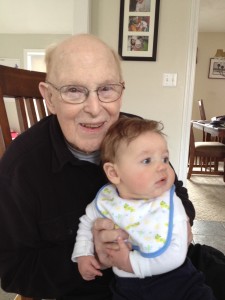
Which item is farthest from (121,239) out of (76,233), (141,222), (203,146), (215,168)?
(215,168)

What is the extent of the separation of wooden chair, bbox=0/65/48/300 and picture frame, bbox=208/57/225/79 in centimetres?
520

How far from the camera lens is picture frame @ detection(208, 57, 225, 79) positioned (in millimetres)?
5648

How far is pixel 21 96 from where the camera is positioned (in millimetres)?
1046

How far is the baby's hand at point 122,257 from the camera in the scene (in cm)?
71

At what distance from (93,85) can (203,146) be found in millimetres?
3327

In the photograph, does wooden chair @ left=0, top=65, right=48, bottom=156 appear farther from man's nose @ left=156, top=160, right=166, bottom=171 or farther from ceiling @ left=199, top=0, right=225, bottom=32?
ceiling @ left=199, top=0, right=225, bottom=32

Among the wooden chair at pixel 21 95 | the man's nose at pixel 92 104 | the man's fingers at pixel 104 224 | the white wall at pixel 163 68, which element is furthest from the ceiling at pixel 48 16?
the man's fingers at pixel 104 224

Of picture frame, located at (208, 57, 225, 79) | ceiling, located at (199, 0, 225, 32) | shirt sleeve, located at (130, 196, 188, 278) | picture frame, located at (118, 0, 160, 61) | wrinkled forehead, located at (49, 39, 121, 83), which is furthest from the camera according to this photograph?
picture frame, located at (208, 57, 225, 79)

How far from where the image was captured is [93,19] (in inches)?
99.0

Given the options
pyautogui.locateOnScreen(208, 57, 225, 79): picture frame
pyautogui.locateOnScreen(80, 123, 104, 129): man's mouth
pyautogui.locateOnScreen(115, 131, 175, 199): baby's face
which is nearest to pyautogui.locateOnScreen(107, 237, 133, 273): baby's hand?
pyautogui.locateOnScreen(115, 131, 175, 199): baby's face

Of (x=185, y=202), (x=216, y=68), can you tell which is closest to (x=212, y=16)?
(x=216, y=68)

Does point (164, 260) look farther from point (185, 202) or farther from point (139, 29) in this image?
point (139, 29)

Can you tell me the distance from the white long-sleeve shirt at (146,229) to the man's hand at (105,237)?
0.07ft

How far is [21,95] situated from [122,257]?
2.21 feet
